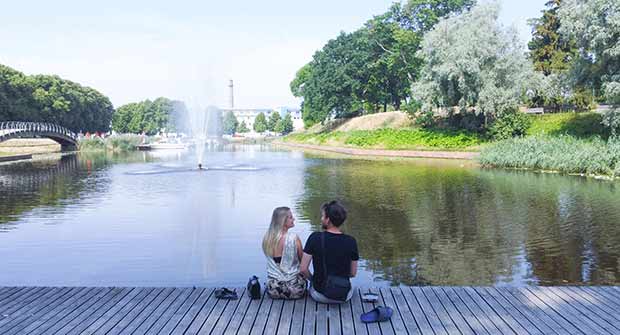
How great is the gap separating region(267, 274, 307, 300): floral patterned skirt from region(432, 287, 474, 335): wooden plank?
74.6 inches

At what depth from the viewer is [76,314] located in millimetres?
7027

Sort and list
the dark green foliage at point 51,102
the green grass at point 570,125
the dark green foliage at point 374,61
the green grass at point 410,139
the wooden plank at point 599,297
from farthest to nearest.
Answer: the dark green foliage at point 51,102, the dark green foliage at point 374,61, the green grass at point 410,139, the green grass at point 570,125, the wooden plank at point 599,297

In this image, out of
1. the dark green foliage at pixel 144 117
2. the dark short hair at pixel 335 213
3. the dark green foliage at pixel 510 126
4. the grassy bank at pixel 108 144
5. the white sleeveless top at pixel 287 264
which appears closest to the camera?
the dark short hair at pixel 335 213

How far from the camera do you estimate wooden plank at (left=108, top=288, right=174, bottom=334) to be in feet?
21.2

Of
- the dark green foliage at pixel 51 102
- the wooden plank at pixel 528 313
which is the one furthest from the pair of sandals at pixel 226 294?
the dark green foliage at pixel 51 102

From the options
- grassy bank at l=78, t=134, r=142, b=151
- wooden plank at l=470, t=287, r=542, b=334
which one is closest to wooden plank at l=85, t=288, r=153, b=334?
wooden plank at l=470, t=287, r=542, b=334

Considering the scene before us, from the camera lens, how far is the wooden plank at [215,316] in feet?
21.1

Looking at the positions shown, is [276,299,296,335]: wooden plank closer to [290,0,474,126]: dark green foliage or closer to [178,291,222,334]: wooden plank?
[178,291,222,334]: wooden plank

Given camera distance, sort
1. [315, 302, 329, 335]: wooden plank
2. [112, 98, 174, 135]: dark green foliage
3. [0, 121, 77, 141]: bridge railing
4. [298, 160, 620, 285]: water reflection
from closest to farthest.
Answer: [315, 302, 329, 335]: wooden plank, [298, 160, 620, 285]: water reflection, [0, 121, 77, 141]: bridge railing, [112, 98, 174, 135]: dark green foliage

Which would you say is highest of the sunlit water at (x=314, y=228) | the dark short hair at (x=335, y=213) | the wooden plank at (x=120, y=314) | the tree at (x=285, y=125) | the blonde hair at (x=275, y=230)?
the tree at (x=285, y=125)

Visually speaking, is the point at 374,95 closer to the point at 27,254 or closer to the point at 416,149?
the point at 416,149

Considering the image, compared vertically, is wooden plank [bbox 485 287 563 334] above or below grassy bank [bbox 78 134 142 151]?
below

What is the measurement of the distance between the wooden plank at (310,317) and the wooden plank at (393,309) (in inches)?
36.5

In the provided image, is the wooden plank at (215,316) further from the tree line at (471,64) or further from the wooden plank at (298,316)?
the tree line at (471,64)
